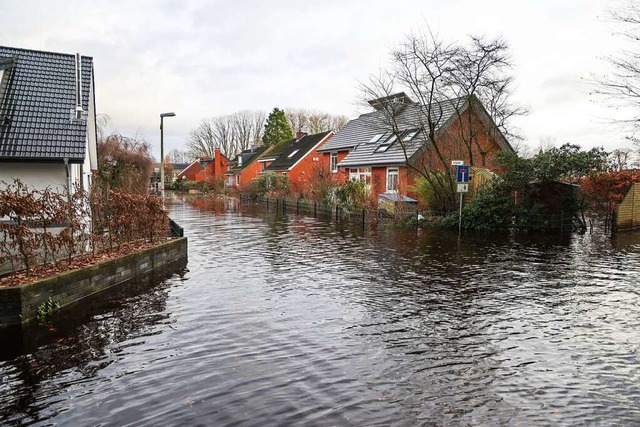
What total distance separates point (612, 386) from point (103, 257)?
9.64 metres

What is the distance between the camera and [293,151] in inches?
2237

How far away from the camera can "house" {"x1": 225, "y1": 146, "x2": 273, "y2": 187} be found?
6550cm

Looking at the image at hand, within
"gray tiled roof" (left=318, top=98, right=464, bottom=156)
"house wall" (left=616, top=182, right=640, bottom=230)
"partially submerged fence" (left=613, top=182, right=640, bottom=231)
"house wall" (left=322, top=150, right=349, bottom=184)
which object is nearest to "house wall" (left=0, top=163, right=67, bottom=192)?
"house wall" (left=322, top=150, right=349, bottom=184)

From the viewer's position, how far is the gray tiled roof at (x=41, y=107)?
15.7 meters

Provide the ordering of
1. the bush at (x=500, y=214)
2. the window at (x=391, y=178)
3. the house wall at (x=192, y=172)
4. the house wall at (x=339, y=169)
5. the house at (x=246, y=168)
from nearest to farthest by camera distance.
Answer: the bush at (x=500, y=214), the window at (x=391, y=178), the house wall at (x=339, y=169), the house at (x=246, y=168), the house wall at (x=192, y=172)

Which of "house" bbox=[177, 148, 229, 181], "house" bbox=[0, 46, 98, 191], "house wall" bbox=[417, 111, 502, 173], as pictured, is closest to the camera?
"house" bbox=[0, 46, 98, 191]

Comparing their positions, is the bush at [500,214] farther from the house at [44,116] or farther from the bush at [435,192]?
the house at [44,116]

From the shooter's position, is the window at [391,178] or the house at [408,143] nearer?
the house at [408,143]

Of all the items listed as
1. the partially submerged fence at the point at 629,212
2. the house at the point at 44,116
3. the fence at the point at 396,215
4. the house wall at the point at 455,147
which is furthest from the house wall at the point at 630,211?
the house at the point at 44,116

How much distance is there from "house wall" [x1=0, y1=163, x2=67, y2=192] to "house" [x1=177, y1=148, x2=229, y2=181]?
2319 inches

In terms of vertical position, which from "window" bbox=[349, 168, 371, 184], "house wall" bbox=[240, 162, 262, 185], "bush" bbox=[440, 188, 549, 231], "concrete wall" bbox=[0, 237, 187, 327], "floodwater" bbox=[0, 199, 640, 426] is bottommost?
"floodwater" bbox=[0, 199, 640, 426]

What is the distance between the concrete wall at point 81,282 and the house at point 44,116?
492 centimetres

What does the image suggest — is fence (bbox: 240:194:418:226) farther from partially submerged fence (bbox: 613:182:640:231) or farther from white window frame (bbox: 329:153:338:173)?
partially submerged fence (bbox: 613:182:640:231)

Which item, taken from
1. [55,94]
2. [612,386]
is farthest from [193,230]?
[612,386]
